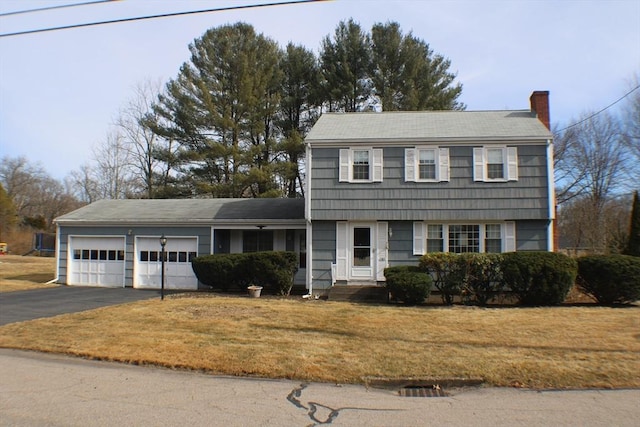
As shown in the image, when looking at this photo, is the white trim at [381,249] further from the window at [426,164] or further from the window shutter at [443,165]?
the window shutter at [443,165]

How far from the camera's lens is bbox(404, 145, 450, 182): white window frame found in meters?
16.7

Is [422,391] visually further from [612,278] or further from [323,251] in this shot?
[323,251]

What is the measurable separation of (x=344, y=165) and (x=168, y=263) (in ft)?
28.0

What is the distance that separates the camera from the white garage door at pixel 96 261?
→ 20.4m

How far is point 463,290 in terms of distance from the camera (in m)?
14.1

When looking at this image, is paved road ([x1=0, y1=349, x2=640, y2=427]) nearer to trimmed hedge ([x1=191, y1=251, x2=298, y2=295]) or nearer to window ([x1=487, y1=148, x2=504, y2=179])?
trimmed hedge ([x1=191, y1=251, x2=298, y2=295])

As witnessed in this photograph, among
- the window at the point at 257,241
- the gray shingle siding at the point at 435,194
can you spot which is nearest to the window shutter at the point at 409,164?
the gray shingle siding at the point at 435,194

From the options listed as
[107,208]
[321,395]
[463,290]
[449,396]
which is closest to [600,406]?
[449,396]

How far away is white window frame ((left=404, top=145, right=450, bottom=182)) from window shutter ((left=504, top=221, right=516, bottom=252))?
2657mm

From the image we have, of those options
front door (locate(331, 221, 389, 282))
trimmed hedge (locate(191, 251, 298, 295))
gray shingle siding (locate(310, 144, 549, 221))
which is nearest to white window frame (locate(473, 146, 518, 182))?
gray shingle siding (locate(310, 144, 549, 221))

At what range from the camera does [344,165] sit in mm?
17031

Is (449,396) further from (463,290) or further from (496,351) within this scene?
(463,290)

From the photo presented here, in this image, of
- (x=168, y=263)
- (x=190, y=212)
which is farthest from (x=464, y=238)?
(x=168, y=263)

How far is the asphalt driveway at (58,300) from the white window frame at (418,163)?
989 centimetres
